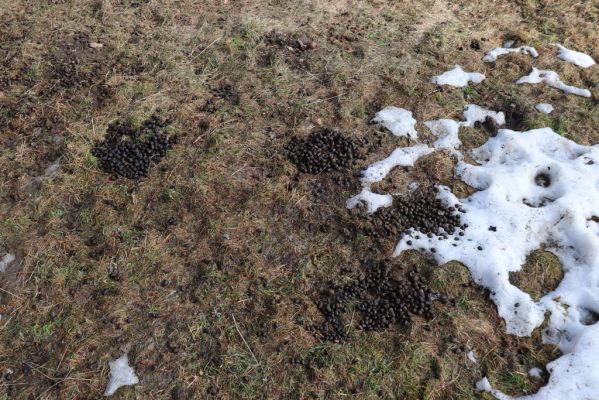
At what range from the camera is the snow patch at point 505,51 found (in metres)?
6.53

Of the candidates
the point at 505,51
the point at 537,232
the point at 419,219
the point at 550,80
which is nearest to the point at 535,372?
the point at 537,232

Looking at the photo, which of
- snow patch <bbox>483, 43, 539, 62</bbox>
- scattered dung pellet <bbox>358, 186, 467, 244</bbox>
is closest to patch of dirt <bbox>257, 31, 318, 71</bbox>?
snow patch <bbox>483, 43, 539, 62</bbox>

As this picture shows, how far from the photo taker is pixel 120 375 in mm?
3963

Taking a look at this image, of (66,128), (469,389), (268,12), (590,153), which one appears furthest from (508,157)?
(66,128)

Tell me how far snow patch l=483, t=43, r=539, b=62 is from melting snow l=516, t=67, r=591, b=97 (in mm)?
389

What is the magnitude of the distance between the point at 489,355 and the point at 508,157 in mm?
2510

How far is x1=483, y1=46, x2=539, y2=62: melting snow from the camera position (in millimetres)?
6531

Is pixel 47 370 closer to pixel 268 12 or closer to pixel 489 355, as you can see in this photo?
pixel 489 355

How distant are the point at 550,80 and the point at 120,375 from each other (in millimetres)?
6386

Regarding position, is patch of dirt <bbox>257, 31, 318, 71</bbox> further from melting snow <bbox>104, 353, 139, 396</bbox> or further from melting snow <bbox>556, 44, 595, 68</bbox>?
melting snow <bbox>104, 353, 139, 396</bbox>

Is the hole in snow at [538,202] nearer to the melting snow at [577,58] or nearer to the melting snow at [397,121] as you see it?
the melting snow at [397,121]

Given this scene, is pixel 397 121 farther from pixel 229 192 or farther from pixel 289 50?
pixel 229 192

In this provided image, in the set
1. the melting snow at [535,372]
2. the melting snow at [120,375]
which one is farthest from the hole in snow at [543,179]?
the melting snow at [120,375]

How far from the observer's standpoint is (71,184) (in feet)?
17.2
